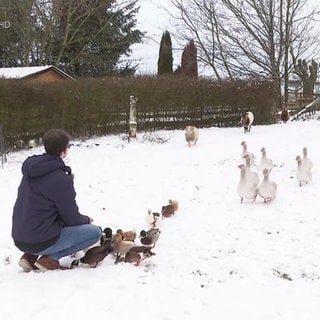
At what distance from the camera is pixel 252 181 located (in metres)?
7.60

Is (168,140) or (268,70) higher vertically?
(268,70)

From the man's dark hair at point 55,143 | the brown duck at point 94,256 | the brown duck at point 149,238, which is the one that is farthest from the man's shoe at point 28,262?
the brown duck at point 149,238

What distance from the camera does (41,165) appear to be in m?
4.62

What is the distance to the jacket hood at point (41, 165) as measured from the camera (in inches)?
181

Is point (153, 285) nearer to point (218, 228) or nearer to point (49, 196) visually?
point (49, 196)

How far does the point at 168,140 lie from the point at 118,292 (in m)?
11.9

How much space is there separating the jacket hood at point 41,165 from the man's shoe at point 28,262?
85 cm

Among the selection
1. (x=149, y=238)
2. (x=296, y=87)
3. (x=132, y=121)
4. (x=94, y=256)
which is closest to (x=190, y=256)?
(x=149, y=238)

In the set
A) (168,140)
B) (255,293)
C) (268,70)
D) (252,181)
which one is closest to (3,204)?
(252,181)

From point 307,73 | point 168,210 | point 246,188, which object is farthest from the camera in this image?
point 307,73

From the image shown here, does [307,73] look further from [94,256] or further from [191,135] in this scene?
[94,256]

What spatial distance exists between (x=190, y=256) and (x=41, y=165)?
6.63 feet

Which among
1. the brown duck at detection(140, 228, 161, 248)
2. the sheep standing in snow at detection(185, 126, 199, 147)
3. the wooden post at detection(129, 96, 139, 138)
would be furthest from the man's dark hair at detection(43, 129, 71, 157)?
the wooden post at detection(129, 96, 139, 138)

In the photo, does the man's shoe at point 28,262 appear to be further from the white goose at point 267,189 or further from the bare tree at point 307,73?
the bare tree at point 307,73
